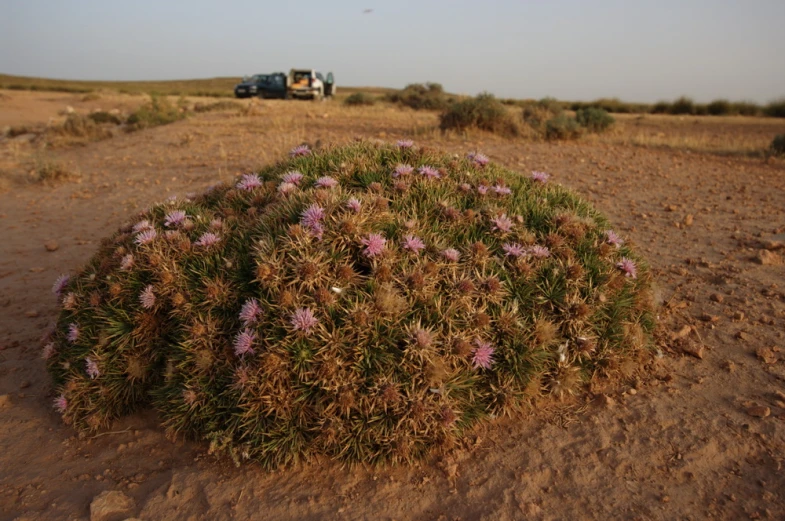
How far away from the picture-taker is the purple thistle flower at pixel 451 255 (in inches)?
126

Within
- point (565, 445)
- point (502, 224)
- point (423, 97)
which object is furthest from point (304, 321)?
point (423, 97)

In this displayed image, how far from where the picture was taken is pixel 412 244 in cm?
318

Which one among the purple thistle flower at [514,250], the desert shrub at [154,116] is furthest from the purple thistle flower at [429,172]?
the desert shrub at [154,116]

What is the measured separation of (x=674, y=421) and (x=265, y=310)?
2.50 m

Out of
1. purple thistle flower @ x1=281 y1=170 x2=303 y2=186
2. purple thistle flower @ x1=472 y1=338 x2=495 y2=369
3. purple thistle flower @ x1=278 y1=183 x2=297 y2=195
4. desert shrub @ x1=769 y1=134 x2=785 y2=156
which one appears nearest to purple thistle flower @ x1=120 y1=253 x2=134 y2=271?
purple thistle flower @ x1=278 y1=183 x2=297 y2=195

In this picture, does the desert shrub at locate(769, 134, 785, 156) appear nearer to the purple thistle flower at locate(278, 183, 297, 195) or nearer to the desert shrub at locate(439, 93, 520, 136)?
the desert shrub at locate(439, 93, 520, 136)

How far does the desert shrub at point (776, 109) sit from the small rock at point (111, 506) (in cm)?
3494

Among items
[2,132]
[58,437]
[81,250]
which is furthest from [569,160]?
[2,132]

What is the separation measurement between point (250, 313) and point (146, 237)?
1064mm

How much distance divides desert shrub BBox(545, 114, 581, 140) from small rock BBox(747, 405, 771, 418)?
34.7 ft

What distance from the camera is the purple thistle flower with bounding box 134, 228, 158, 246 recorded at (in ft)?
11.1

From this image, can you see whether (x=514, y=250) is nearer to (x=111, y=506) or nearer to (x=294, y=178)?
(x=294, y=178)

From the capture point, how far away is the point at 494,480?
278 centimetres

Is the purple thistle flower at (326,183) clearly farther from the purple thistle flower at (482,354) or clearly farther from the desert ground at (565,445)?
the desert ground at (565,445)
